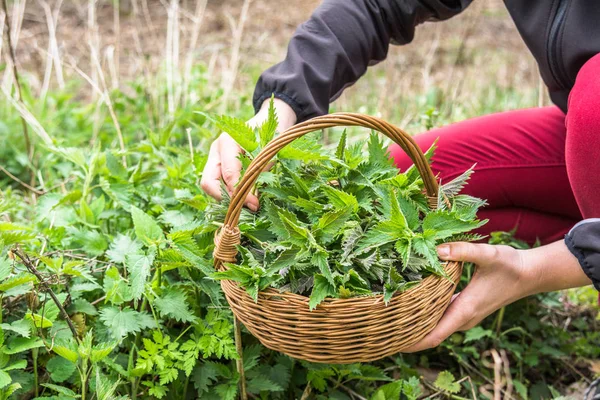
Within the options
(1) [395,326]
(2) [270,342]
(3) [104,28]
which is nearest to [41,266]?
(2) [270,342]

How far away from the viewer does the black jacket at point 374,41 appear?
51.6 inches

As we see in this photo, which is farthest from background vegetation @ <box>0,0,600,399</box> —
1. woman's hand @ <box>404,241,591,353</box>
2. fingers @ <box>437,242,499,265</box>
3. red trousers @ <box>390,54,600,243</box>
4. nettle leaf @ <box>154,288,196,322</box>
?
fingers @ <box>437,242,499,265</box>

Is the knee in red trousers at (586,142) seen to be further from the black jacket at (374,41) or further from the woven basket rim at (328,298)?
the woven basket rim at (328,298)

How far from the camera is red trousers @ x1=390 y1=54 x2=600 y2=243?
5.42 feet

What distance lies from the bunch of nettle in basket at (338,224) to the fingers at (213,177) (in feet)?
0.20

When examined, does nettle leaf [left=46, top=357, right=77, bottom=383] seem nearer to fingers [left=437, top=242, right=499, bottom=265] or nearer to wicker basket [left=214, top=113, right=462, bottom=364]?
wicker basket [left=214, top=113, right=462, bottom=364]

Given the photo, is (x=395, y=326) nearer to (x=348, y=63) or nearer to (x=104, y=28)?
(x=348, y=63)

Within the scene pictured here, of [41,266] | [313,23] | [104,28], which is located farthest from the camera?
[104,28]

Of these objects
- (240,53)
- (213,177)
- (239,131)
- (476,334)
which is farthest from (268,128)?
(240,53)

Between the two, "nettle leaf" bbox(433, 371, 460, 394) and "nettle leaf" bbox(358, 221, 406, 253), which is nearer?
"nettle leaf" bbox(358, 221, 406, 253)

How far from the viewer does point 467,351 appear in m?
1.60

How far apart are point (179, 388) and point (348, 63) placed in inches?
33.2

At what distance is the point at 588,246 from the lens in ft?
3.60

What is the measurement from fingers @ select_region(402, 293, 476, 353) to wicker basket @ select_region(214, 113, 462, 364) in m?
0.06
